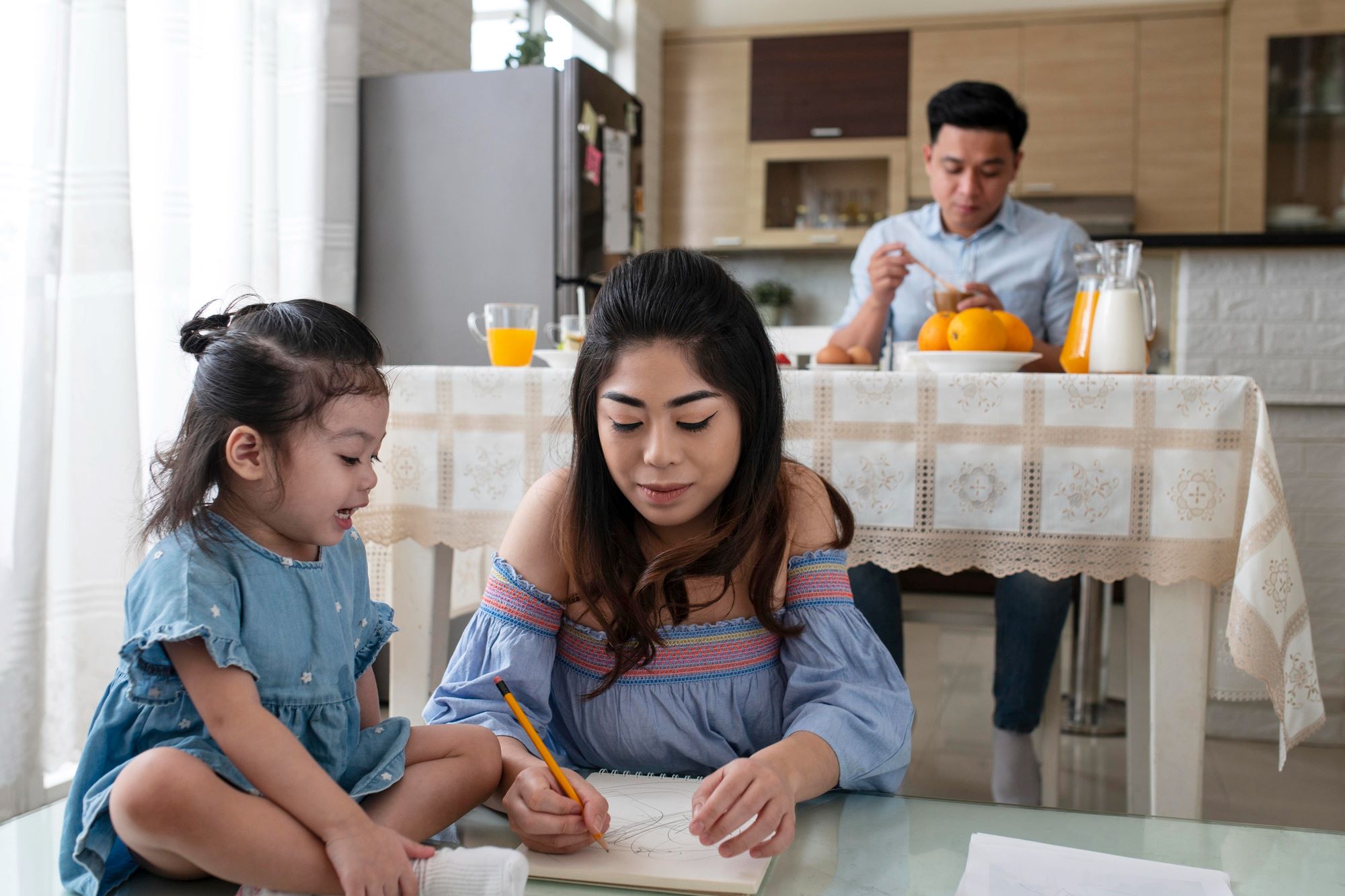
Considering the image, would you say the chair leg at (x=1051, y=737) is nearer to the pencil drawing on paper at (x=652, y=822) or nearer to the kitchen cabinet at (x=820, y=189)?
the pencil drawing on paper at (x=652, y=822)

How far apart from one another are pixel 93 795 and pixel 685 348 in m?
0.45

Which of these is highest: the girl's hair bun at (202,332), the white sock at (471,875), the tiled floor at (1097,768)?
the girl's hair bun at (202,332)

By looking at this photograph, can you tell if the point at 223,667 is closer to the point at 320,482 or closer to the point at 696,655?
the point at 320,482

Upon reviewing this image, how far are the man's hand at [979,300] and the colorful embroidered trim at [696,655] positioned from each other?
35.2 inches

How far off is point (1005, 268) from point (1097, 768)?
0.98 meters

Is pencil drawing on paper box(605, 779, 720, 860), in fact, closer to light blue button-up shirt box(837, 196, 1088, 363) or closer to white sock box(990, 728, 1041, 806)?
white sock box(990, 728, 1041, 806)

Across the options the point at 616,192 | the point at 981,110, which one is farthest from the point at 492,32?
the point at 981,110

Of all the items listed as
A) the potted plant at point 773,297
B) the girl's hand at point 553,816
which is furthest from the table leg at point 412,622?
the potted plant at point 773,297

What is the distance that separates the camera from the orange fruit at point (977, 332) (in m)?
1.47

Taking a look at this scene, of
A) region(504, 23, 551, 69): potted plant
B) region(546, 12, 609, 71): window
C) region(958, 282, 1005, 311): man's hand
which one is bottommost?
region(958, 282, 1005, 311): man's hand

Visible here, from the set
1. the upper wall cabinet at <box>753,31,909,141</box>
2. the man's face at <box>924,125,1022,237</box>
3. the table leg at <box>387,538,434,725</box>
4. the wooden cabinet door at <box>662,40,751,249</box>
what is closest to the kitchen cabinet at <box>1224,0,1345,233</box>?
the upper wall cabinet at <box>753,31,909,141</box>

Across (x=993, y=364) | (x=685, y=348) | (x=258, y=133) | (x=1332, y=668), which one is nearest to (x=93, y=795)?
(x=685, y=348)

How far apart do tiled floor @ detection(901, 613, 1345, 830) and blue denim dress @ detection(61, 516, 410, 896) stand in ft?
4.03

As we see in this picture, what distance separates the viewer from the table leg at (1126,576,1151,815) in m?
1.49
